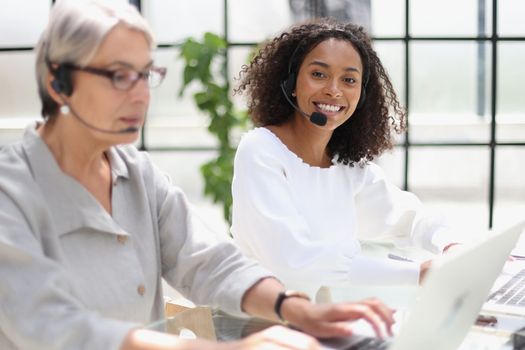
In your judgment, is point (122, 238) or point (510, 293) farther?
point (510, 293)

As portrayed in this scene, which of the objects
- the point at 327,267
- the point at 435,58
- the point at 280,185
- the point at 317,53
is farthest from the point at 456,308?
the point at 435,58

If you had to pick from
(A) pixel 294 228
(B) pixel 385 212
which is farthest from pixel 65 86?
(B) pixel 385 212

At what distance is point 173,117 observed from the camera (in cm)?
436

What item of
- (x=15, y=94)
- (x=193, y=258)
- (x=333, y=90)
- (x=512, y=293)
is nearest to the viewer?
(x=193, y=258)

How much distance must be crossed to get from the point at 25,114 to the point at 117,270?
10.3ft

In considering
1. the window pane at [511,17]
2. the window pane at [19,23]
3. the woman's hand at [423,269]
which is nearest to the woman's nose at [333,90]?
the woman's hand at [423,269]

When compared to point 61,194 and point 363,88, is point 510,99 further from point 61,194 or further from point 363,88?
point 61,194

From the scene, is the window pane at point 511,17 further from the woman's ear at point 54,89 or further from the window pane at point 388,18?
the woman's ear at point 54,89

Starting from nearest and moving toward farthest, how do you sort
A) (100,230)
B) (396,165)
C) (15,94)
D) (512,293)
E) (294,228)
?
(100,230) < (512,293) < (294,228) < (396,165) < (15,94)

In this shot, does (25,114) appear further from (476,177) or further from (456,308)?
(456,308)

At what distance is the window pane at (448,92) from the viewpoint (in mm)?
4227

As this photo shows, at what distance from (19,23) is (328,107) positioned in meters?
2.62

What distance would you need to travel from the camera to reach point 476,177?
14.1ft

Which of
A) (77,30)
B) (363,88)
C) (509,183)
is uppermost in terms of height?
(77,30)
